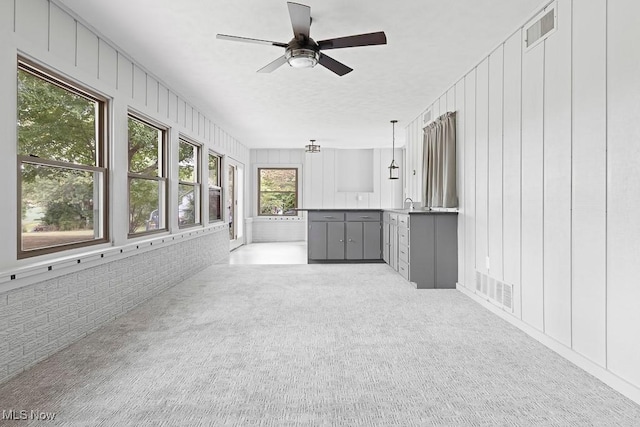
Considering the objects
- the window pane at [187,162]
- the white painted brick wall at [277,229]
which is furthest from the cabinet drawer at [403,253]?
the white painted brick wall at [277,229]

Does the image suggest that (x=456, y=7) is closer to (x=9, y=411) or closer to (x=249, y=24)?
(x=249, y=24)

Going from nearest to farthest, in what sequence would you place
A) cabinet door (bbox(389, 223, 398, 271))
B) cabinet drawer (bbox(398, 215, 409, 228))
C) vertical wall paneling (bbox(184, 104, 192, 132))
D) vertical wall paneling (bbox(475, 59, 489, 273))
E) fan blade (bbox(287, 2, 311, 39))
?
fan blade (bbox(287, 2, 311, 39)), vertical wall paneling (bbox(475, 59, 489, 273)), cabinet drawer (bbox(398, 215, 409, 228)), vertical wall paneling (bbox(184, 104, 192, 132)), cabinet door (bbox(389, 223, 398, 271))

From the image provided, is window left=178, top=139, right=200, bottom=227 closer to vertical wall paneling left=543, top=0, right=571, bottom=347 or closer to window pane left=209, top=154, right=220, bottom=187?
window pane left=209, top=154, right=220, bottom=187

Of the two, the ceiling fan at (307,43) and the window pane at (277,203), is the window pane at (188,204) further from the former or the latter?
the window pane at (277,203)

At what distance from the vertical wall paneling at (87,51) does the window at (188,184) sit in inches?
87.8

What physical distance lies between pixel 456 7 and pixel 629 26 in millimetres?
1209

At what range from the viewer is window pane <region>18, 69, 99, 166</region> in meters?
2.62

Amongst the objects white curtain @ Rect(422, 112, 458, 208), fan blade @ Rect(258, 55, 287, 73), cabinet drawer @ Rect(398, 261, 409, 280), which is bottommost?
cabinet drawer @ Rect(398, 261, 409, 280)

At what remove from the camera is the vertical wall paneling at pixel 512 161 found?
333 centimetres

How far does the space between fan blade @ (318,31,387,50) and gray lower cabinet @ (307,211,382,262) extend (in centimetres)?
426

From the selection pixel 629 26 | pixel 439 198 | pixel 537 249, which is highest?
pixel 629 26

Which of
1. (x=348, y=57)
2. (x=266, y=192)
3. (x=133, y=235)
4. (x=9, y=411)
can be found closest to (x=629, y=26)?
(x=348, y=57)

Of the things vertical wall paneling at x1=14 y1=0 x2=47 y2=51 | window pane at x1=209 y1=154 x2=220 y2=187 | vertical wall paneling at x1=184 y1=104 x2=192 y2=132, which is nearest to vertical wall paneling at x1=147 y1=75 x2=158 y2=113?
vertical wall paneling at x1=184 y1=104 x2=192 y2=132

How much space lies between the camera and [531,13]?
306cm
